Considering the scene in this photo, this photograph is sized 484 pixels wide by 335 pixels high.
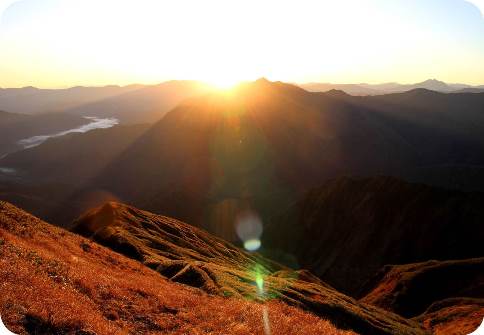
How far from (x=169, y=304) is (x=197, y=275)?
12.8 metres

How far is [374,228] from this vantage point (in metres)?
108

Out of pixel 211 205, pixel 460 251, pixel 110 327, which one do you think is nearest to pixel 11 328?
pixel 110 327

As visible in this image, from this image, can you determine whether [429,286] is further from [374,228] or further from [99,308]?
[99,308]

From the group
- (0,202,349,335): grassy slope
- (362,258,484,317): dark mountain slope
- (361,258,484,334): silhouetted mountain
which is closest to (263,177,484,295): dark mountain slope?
(361,258,484,334): silhouetted mountain

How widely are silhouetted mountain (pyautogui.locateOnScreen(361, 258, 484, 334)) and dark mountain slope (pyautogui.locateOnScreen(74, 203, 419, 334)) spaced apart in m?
7.76

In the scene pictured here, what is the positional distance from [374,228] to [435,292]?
4188 centimetres

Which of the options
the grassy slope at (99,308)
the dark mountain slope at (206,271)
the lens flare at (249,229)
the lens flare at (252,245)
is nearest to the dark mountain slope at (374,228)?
the lens flare at (252,245)

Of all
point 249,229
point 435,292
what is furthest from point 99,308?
point 249,229

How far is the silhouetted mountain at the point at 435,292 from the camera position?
54.2 metres

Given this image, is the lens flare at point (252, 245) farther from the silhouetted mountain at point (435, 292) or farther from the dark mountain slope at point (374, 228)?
the silhouetted mountain at point (435, 292)

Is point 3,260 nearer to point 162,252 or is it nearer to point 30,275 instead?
point 30,275

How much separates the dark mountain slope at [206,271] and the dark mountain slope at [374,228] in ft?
100

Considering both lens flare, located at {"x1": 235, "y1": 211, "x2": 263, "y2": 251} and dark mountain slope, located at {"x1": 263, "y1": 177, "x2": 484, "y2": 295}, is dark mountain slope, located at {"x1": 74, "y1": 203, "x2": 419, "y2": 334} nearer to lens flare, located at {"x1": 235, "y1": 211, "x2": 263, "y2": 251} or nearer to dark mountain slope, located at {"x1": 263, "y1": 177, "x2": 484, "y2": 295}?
dark mountain slope, located at {"x1": 263, "y1": 177, "x2": 484, "y2": 295}

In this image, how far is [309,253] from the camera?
376 ft
